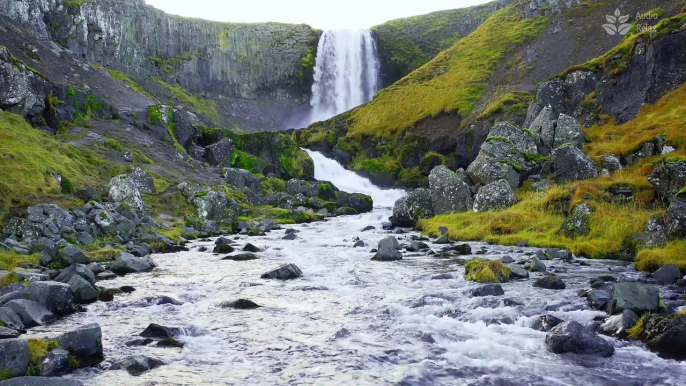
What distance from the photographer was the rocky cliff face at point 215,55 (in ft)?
300

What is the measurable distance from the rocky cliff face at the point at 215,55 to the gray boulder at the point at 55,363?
88401 mm

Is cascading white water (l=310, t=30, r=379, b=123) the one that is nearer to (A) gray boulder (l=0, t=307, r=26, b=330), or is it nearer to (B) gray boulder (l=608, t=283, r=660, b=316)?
(B) gray boulder (l=608, t=283, r=660, b=316)

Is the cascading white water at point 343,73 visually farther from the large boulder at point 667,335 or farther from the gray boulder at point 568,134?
the large boulder at point 667,335

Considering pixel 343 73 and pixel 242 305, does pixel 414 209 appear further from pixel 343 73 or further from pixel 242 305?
pixel 343 73

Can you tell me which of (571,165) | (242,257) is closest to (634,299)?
(242,257)

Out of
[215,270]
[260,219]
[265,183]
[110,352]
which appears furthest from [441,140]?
[110,352]

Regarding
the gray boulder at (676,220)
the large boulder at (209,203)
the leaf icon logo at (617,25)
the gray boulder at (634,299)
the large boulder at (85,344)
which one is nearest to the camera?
the large boulder at (85,344)

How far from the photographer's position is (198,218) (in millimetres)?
34750

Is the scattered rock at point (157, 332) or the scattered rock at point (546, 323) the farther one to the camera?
the scattered rock at point (546, 323)

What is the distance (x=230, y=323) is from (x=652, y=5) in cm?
8139

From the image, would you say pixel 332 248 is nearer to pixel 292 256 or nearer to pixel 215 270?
pixel 292 256

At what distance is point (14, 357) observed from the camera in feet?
26.5

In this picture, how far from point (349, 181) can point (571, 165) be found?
3688 centimetres

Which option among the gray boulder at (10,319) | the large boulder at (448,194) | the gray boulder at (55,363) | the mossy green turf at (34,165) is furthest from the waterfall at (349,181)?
the gray boulder at (55,363)
